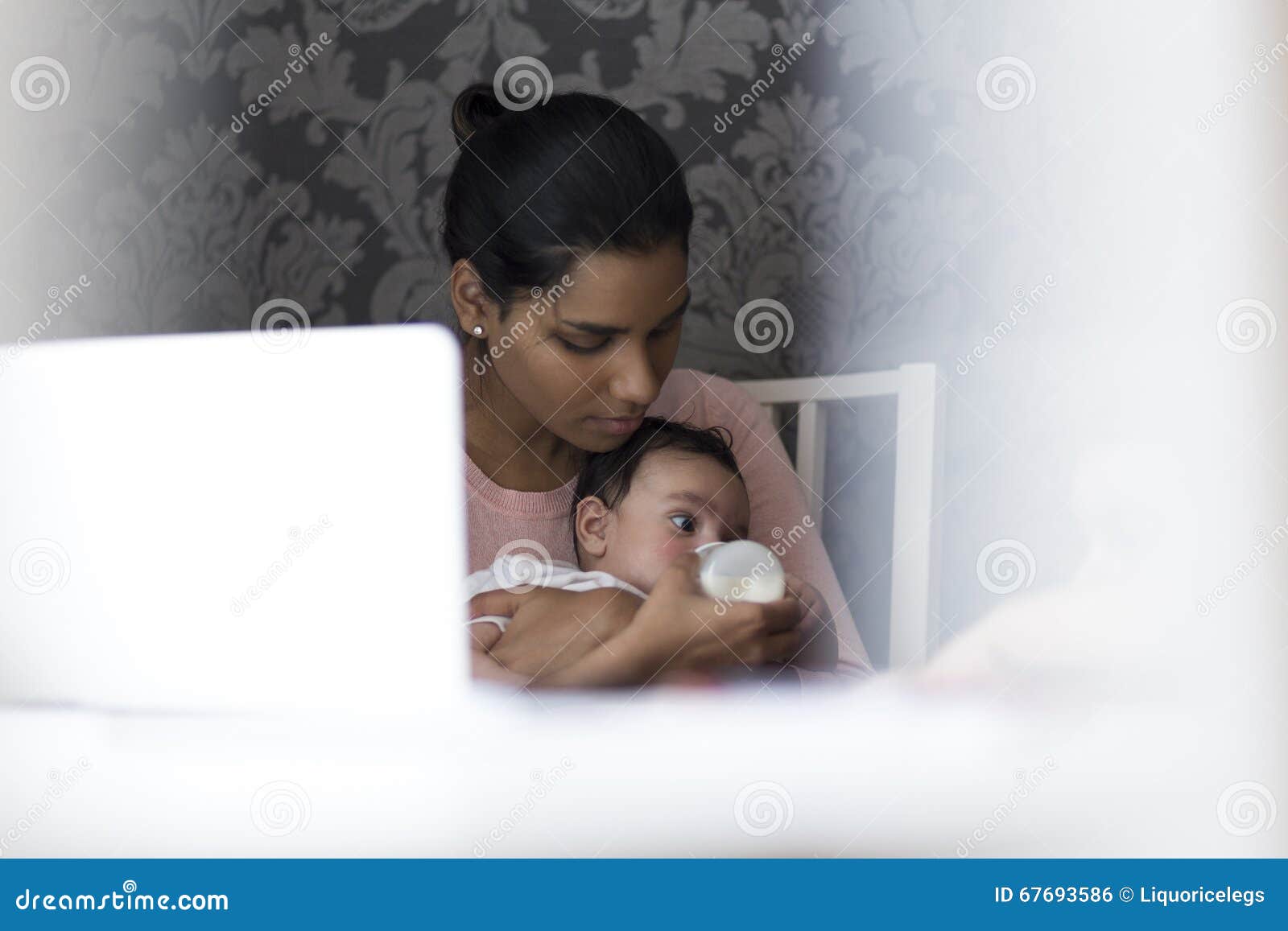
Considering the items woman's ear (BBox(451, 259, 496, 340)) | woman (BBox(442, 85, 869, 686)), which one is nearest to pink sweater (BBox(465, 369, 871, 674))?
woman (BBox(442, 85, 869, 686))

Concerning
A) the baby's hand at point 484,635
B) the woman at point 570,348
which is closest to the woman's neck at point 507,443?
the woman at point 570,348

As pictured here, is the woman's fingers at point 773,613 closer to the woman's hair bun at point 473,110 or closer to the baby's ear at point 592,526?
the baby's ear at point 592,526

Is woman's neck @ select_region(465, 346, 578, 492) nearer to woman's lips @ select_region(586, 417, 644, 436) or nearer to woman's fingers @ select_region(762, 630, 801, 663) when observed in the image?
woman's lips @ select_region(586, 417, 644, 436)

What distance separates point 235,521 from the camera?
2.69 ft

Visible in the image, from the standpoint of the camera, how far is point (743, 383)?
873 mm

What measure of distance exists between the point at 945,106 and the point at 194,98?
2.10ft

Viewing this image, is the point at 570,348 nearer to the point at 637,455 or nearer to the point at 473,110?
the point at 637,455

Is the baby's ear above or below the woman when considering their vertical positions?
below

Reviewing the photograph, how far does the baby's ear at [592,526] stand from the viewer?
0.81m

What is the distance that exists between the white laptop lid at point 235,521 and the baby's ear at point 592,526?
0.09 m

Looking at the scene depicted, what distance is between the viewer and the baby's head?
804mm

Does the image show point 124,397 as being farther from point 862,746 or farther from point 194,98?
point 862,746

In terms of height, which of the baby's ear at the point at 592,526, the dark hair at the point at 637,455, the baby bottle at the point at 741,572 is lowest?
the baby bottle at the point at 741,572

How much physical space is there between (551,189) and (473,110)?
0.11m
